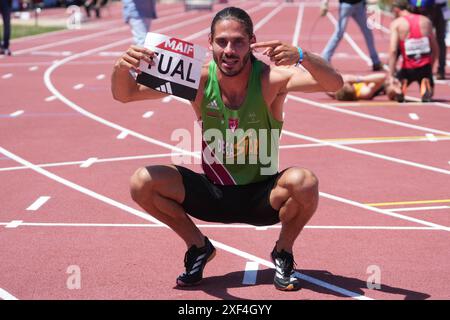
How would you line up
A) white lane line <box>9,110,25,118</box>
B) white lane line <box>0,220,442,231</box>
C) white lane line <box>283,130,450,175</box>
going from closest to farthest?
1. white lane line <box>0,220,442,231</box>
2. white lane line <box>283,130,450,175</box>
3. white lane line <box>9,110,25,118</box>

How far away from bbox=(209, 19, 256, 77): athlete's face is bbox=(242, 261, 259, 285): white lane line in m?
1.32

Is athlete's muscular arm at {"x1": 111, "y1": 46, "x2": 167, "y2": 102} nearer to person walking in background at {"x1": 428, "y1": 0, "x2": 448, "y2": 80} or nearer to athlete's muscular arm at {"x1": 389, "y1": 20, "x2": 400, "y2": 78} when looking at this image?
athlete's muscular arm at {"x1": 389, "y1": 20, "x2": 400, "y2": 78}

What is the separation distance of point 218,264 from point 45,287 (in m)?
1.24

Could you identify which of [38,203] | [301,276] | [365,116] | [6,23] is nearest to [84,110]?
[365,116]

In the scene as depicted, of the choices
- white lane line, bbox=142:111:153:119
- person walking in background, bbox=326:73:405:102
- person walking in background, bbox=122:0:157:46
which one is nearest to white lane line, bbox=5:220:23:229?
white lane line, bbox=142:111:153:119

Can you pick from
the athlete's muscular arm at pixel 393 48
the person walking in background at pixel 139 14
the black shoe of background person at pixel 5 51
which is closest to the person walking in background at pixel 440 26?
the athlete's muscular arm at pixel 393 48

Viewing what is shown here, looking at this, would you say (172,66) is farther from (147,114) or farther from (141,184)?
(147,114)

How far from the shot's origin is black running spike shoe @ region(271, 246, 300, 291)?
609 centimetres

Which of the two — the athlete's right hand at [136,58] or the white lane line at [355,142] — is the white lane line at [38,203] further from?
the white lane line at [355,142]

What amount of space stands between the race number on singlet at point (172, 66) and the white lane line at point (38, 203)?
9.46ft

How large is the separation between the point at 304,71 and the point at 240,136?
56 centimetres

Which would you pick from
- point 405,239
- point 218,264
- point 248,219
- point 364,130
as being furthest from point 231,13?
point 364,130

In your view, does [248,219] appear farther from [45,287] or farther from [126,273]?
[45,287]

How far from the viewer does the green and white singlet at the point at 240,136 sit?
6086 millimetres
